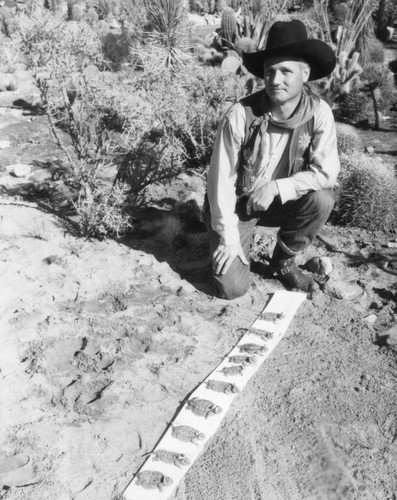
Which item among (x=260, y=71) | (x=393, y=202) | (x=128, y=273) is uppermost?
(x=260, y=71)

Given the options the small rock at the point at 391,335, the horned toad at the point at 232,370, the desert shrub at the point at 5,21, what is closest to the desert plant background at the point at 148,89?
the small rock at the point at 391,335

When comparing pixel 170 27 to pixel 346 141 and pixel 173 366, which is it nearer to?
pixel 346 141

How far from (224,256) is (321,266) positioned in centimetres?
71

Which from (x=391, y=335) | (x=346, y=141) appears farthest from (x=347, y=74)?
(x=391, y=335)

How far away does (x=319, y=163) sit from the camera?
344cm

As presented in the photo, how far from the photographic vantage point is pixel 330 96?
696cm

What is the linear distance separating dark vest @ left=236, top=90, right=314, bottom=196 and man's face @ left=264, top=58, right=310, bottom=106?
0.52 ft

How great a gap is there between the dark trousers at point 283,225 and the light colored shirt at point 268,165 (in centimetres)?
9

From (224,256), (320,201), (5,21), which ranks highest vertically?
(320,201)

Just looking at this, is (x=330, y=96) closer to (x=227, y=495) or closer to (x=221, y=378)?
(x=221, y=378)

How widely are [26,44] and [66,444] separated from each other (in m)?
2.39

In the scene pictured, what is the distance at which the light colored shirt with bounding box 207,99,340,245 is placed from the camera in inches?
134

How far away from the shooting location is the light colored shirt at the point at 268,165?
341 centimetres

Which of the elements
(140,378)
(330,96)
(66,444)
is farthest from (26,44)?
(330,96)
